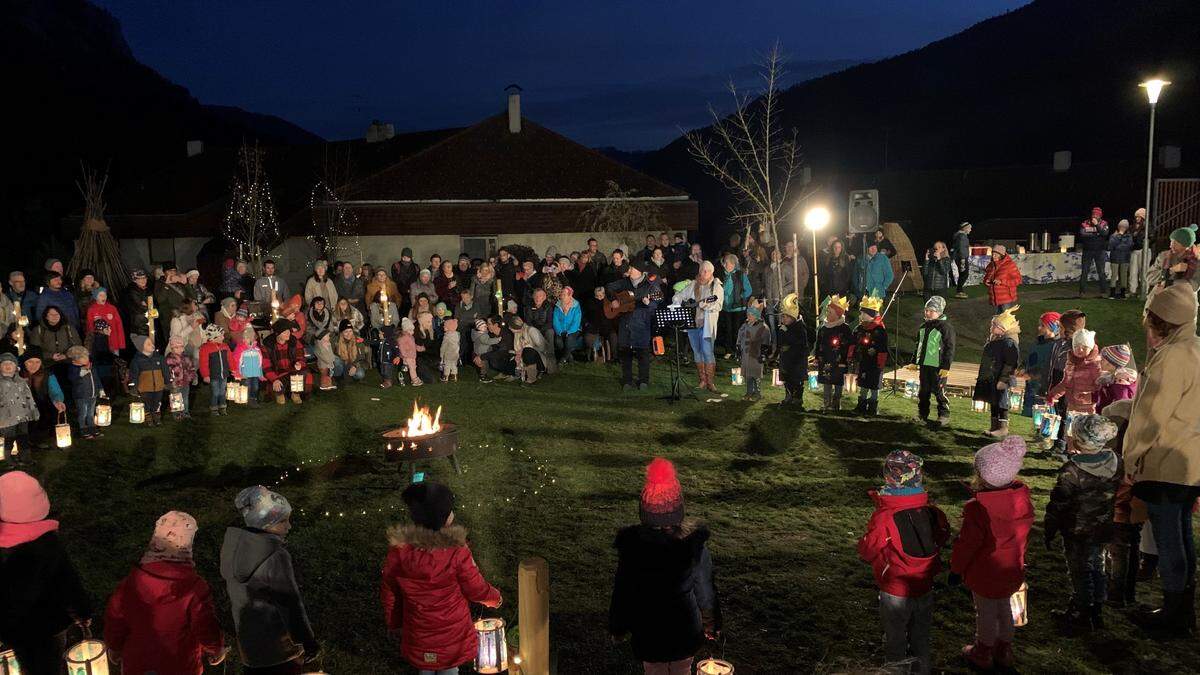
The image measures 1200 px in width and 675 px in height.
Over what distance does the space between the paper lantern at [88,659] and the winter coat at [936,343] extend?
383 inches

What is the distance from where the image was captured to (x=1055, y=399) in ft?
33.2

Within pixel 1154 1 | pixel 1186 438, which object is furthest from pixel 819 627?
pixel 1154 1

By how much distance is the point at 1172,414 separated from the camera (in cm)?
616

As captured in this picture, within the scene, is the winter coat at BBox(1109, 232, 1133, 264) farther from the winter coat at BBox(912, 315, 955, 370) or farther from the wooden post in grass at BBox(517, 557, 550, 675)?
the wooden post in grass at BBox(517, 557, 550, 675)

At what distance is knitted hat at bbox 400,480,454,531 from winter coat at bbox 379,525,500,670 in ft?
0.15

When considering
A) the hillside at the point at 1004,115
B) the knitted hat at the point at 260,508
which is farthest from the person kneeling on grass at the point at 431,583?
the hillside at the point at 1004,115

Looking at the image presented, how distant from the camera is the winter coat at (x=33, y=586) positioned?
17.2ft

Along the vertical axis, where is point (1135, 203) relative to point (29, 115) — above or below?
below

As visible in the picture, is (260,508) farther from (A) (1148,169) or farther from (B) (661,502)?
(A) (1148,169)

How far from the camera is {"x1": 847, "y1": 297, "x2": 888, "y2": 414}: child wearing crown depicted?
12734 mm

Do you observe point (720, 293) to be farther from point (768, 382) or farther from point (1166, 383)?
point (1166, 383)

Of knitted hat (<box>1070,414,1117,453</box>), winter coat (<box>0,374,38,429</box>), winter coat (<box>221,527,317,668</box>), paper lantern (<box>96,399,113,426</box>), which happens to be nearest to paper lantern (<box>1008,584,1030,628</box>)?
knitted hat (<box>1070,414,1117,453</box>)

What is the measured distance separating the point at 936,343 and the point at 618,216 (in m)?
17.2

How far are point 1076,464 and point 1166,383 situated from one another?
0.77 metres
